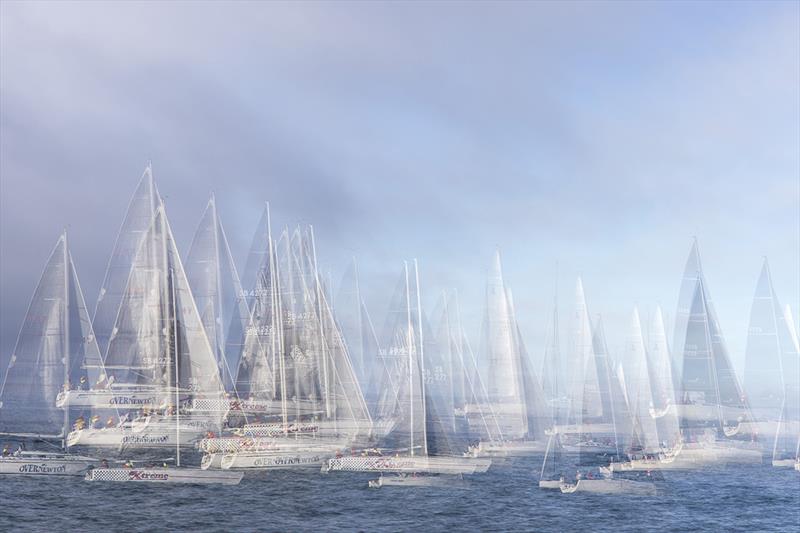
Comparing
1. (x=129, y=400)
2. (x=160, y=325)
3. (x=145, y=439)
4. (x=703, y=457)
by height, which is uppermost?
(x=160, y=325)

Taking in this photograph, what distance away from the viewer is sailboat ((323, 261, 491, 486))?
56875mm

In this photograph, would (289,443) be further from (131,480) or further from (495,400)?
(495,400)

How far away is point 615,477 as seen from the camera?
6100 centimetres

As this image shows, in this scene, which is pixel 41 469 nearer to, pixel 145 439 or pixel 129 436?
pixel 129 436

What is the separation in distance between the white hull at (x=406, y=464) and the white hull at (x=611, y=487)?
695cm

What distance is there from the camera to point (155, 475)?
5494 centimetres

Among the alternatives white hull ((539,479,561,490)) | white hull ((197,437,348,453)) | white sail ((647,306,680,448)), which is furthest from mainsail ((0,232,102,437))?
white sail ((647,306,680,448))

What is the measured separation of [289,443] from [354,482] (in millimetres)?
7932

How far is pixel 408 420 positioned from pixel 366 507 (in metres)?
7.63

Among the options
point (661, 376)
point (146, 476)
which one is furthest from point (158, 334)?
point (661, 376)

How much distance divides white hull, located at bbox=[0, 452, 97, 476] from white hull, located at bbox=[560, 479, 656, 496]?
3428 cm

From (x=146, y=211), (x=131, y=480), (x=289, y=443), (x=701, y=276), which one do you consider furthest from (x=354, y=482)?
(x=701, y=276)

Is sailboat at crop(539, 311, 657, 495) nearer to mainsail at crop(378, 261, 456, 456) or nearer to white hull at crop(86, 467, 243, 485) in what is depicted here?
mainsail at crop(378, 261, 456, 456)

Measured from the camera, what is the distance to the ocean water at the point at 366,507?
46.4 metres
